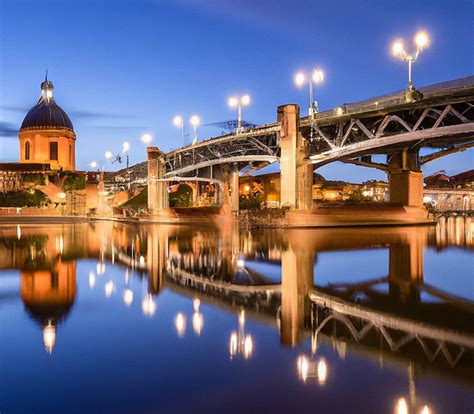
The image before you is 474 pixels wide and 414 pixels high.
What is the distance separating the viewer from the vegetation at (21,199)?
87.3 metres

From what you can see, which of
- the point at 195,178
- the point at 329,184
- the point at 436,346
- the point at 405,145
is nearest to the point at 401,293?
the point at 436,346

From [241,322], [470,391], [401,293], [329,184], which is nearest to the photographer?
[470,391]

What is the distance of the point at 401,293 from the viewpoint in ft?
39.1

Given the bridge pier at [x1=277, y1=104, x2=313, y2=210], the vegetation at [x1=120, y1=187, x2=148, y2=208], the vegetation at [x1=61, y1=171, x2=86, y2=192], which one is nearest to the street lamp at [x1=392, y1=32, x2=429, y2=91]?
the bridge pier at [x1=277, y1=104, x2=313, y2=210]

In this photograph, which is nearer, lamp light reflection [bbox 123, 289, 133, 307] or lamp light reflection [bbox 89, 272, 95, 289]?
lamp light reflection [bbox 123, 289, 133, 307]

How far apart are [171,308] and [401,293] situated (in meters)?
5.45

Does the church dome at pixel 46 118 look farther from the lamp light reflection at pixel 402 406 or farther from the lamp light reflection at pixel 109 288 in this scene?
the lamp light reflection at pixel 402 406

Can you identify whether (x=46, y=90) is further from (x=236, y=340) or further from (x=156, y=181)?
(x=236, y=340)

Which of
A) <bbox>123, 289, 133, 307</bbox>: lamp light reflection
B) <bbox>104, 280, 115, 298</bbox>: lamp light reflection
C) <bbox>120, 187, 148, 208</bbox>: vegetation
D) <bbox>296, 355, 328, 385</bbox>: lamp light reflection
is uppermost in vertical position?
<bbox>120, 187, 148, 208</bbox>: vegetation

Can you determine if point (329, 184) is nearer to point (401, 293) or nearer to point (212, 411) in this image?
point (401, 293)

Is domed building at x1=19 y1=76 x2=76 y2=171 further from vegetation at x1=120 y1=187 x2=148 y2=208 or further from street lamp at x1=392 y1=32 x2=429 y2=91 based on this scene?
street lamp at x1=392 y1=32 x2=429 y2=91

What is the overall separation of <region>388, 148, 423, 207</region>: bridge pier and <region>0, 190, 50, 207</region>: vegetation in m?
63.0

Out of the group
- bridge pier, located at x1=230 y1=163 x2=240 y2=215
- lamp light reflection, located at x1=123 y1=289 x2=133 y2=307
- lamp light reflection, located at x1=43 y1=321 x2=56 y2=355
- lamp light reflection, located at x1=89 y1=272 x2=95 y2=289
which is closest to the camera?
lamp light reflection, located at x1=43 y1=321 x2=56 y2=355

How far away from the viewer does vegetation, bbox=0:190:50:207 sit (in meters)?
87.3
